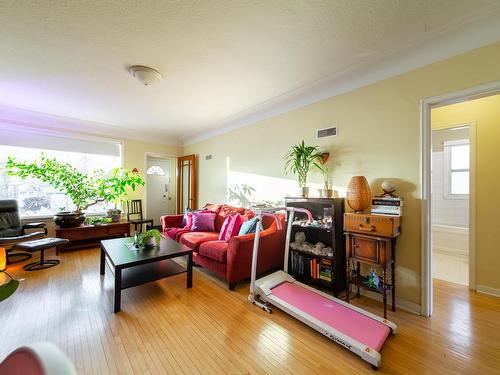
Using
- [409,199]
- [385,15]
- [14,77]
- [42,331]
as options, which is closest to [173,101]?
[14,77]

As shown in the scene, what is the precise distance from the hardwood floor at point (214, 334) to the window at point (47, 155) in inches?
93.2

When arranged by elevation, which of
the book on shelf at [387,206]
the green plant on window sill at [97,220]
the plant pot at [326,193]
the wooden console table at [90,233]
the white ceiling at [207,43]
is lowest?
the wooden console table at [90,233]

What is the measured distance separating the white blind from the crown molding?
0.09 m

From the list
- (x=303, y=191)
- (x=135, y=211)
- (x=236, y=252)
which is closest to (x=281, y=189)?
(x=303, y=191)

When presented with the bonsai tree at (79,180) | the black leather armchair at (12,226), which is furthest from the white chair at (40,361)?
the bonsai tree at (79,180)

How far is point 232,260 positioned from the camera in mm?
2607

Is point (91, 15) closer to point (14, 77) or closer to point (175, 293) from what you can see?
point (14, 77)

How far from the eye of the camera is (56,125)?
4.35m

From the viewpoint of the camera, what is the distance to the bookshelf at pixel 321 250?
2.49 metres

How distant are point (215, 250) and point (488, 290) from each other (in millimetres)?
3258

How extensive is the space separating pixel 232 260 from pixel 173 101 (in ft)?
8.62

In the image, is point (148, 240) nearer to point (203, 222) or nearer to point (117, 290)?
point (117, 290)

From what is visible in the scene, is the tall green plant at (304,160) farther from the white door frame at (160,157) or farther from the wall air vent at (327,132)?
the white door frame at (160,157)

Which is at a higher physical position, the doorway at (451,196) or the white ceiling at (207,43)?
the white ceiling at (207,43)
